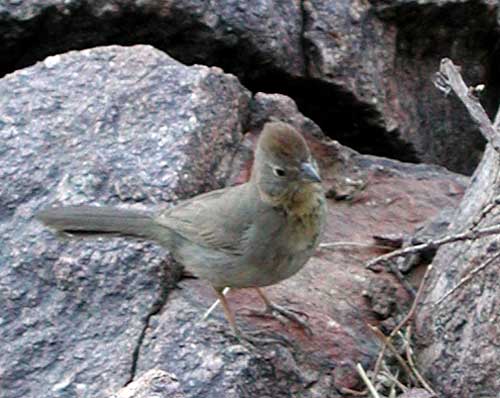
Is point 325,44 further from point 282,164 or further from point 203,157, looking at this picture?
point 282,164

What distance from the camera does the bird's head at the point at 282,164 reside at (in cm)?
561

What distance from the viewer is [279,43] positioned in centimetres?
683

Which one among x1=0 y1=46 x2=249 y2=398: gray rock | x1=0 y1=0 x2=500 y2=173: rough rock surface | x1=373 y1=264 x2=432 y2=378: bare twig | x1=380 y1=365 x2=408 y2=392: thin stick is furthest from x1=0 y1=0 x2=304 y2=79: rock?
x1=380 y1=365 x2=408 y2=392: thin stick

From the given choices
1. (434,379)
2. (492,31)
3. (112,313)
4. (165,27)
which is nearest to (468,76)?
(492,31)

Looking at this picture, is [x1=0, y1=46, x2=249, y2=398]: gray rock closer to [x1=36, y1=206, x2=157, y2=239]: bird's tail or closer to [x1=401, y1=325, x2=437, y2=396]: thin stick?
[x1=36, y1=206, x2=157, y2=239]: bird's tail

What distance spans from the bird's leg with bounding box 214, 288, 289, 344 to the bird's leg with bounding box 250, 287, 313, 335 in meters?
0.11

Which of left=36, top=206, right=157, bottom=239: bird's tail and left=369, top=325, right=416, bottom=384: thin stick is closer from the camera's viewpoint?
left=36, top=206, right=157, bottom=239: bird's tail

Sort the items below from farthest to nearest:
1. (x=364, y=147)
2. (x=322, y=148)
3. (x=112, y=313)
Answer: (x=364, y=147), (x=322, y=148), (x=112, y=313)

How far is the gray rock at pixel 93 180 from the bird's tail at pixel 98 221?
0.11 m

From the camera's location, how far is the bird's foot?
585cm

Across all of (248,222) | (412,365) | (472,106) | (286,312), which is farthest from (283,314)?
(472,106)

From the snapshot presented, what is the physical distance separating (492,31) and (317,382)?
8.18ft

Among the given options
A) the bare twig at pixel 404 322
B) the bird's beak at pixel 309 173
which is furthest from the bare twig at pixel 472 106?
the bare twig at pixel 404 322

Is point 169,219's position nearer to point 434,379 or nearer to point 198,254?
point 198,254
